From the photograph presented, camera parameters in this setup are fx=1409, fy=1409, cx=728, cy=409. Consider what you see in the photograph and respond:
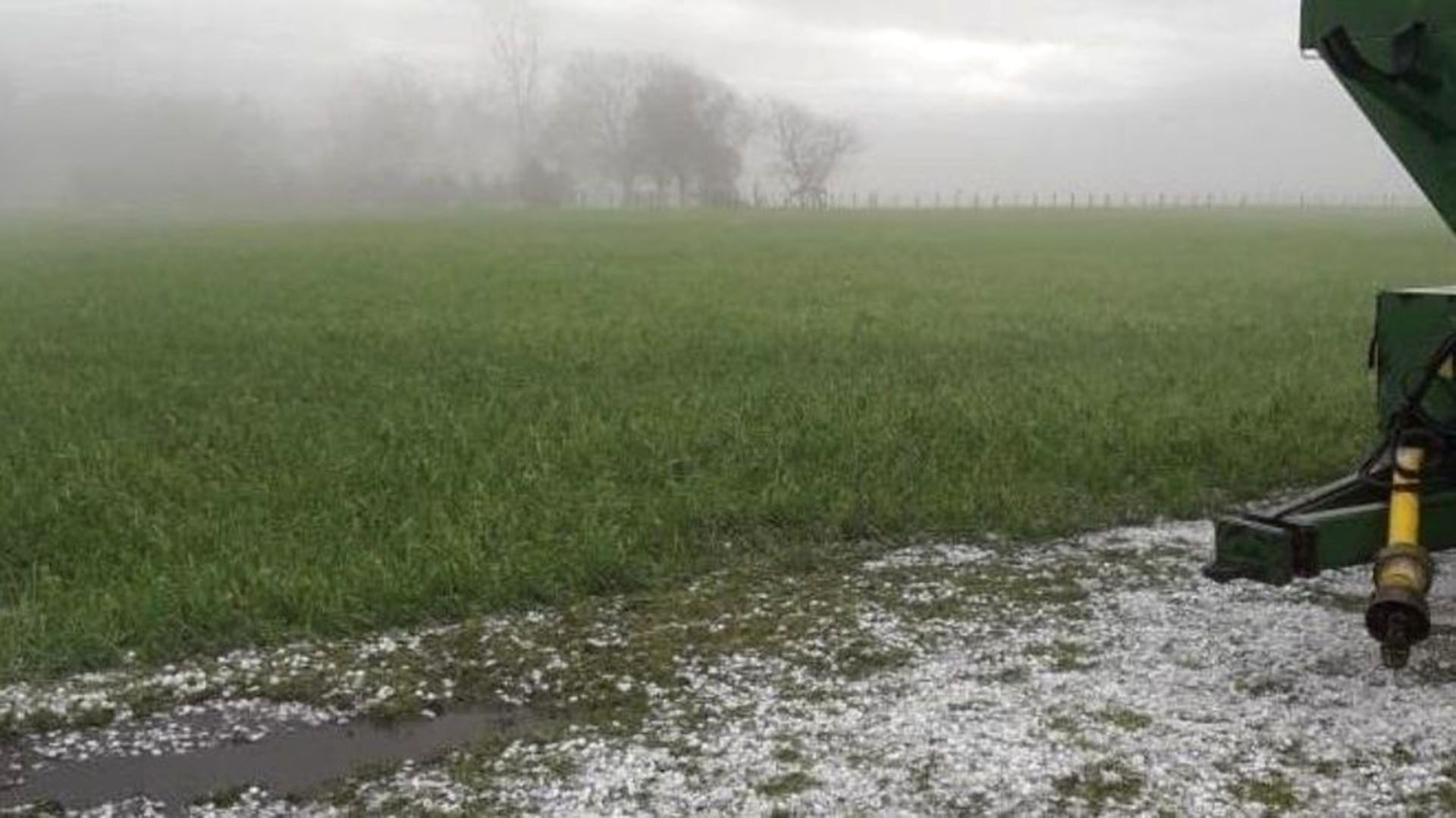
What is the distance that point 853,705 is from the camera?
15.2 ft

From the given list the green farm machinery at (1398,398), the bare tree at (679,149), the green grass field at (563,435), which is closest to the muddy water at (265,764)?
the green grass field at (563,435)

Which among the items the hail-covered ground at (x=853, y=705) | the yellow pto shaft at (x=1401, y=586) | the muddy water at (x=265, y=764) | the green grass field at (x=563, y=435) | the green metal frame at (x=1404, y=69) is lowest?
the muddy water at (x=265, y=764)

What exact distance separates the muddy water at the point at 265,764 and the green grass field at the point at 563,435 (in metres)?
0.99

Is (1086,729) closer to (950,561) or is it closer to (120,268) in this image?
(950,561)

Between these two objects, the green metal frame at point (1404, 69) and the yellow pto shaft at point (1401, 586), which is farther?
the green metal frame at point (1404, 69)

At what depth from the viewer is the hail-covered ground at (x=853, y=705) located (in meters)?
3.97

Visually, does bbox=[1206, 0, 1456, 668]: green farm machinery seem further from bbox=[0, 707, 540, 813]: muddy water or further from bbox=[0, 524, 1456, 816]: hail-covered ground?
bbox=[0, 707, 540, 813]: muddy water

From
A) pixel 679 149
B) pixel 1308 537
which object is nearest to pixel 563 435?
pixel 1308 537

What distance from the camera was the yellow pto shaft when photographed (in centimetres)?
407

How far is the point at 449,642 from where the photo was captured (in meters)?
5.37

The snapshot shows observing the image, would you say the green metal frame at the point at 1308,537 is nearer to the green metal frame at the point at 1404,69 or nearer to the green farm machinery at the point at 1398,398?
the green farm machinery at the point at 1398,398

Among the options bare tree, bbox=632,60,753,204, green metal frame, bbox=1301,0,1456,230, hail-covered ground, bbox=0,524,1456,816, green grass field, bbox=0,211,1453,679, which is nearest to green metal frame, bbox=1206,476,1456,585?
hail-covered ground, bbox=0,524,1456,816

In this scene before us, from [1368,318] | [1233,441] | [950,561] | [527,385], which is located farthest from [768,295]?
[950,561]

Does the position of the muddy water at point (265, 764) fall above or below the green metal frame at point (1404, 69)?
below
